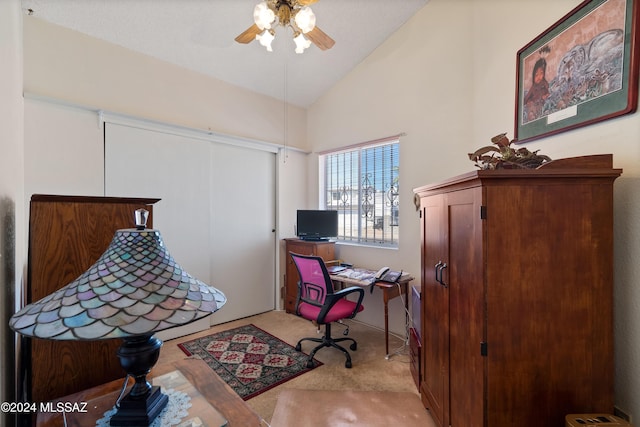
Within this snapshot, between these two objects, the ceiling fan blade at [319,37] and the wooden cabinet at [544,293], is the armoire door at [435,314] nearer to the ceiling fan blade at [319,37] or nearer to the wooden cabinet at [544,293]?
the wooden cabinet at [544,293]

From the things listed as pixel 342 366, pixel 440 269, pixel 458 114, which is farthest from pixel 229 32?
pixel 342 366

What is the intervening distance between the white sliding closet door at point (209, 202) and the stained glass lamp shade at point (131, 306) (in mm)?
2410

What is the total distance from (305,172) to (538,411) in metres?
3.62

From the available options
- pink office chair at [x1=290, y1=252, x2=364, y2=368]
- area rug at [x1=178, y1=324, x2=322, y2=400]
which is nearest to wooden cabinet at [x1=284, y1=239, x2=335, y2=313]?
area rug at [x1=178, y1=324, x2=322, y2=400]

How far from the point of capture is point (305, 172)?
13.8 ft

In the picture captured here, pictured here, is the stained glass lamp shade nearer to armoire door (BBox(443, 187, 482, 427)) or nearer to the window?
armoire door (BBox(443, 187, 482, 427))

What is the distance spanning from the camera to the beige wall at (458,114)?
1169 millimetres

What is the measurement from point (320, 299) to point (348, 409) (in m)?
0.86

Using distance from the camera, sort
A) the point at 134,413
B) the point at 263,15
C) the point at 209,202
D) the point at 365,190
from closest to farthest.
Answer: the point at 134,413, the point at 263,15, the point at 209,202, the point at 365,190

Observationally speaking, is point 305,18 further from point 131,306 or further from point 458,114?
point 131,306

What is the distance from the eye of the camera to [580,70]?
1399 millimetres

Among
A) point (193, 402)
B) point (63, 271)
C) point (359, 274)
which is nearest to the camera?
point (193, 402)

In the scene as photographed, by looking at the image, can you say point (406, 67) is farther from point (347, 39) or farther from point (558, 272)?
point (558, 272)

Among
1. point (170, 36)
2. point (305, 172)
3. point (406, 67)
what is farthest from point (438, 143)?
point (170, 36)
